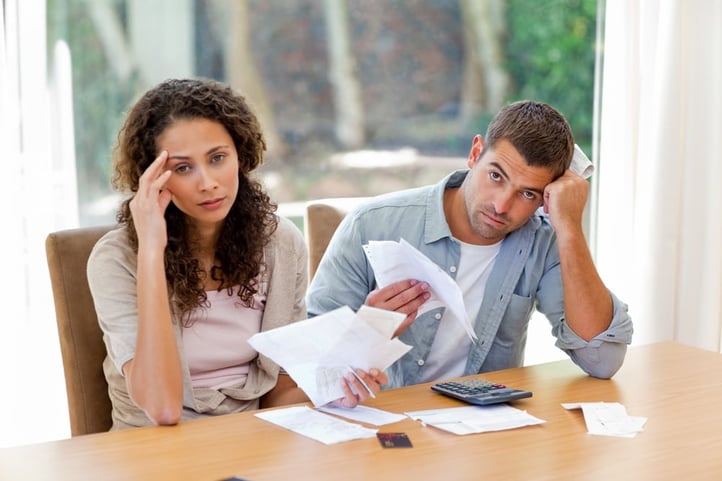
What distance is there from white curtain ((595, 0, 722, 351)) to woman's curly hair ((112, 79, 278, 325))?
194cm

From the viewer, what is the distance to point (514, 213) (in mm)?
2109

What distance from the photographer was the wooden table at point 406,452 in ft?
4.85

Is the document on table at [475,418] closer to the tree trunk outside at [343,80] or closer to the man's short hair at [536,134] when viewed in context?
the man's short hair at [536,134]

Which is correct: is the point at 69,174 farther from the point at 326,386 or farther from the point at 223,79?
the point at 326,386

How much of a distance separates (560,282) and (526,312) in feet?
0.37

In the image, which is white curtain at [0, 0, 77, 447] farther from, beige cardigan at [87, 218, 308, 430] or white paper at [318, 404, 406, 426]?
white paper at [318, 404, 406, 426]

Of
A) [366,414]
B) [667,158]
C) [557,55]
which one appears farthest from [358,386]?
[557,55]

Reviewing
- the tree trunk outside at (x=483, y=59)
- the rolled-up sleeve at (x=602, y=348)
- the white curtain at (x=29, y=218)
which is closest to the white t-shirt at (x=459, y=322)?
the rolled-up sleeve at (x=602, y=348)

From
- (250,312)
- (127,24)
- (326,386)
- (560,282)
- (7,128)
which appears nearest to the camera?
(326,386)

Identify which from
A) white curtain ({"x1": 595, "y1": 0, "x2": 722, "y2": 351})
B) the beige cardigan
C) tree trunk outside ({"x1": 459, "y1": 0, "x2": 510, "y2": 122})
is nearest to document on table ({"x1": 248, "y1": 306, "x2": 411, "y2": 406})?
the beige cardigan

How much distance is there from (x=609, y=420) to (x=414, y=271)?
0.47 m

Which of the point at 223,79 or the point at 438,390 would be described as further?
the point at 223,79

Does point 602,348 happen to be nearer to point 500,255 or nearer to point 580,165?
point 500,255

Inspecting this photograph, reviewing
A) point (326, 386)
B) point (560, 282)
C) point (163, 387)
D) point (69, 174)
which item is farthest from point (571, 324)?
point (69, 174)
